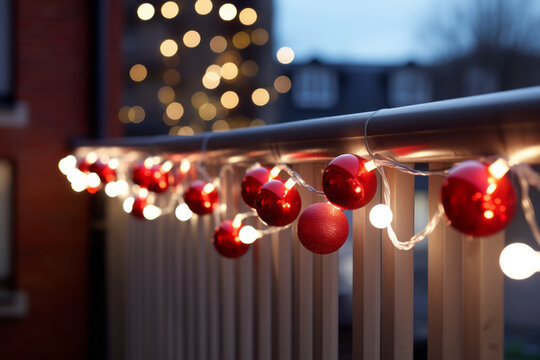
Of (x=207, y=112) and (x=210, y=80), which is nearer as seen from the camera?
(x=207, y=112)

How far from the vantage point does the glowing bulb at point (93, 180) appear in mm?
1733

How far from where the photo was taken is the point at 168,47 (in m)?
8.58

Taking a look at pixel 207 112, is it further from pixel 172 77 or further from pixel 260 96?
pixel 172 77

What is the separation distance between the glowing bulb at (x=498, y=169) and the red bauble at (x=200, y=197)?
27.6 inches

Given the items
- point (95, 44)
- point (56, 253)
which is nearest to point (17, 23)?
point (95, 44)

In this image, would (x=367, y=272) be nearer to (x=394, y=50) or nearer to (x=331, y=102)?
(x=331, y=102)

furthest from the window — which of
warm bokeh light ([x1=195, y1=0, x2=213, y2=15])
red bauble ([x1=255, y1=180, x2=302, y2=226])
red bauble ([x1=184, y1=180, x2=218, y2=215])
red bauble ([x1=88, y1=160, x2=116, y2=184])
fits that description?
warm bokeh light ([x1=195, y1=0, x2=213, y2=15])

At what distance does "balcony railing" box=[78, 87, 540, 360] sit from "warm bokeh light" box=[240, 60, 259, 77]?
20.1ft

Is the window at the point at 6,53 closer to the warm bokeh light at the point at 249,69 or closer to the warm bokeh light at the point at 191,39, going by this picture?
the warm bokeh light at the point at 249,69

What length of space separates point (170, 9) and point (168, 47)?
65 cm

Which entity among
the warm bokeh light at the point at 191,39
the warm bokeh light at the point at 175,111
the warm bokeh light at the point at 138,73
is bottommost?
the warm bokeh light at the point at 175,111

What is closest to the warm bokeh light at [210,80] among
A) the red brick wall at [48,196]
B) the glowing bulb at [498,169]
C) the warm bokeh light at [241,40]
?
the warm bokeh light at [241,40]

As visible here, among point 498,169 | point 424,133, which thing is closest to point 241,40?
point 424,133

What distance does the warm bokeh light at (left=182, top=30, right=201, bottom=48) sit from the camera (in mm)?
8091
